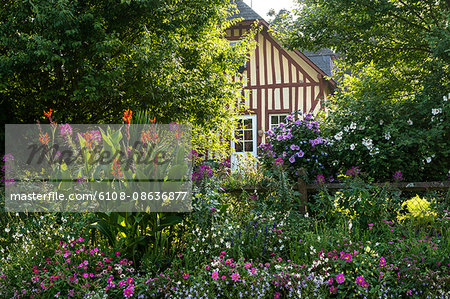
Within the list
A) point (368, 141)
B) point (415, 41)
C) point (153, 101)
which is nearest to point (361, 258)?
point (368, 141)

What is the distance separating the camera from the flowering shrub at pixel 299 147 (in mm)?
5887

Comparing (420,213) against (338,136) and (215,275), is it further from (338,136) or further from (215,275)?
(215,275)

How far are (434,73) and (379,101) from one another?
1008mm

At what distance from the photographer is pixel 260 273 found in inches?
127

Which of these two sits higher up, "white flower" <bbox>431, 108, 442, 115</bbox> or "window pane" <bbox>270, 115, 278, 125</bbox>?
"window pane" <bbox>270, 115, 278, 125</bbox>

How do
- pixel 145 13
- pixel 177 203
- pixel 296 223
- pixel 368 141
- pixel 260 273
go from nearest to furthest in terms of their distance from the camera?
pixel 260 273
pixel 177 203
pixel 296 223
pixel 368 141
pixel 145 13

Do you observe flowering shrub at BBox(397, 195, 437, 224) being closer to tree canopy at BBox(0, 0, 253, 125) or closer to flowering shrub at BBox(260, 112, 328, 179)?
flowering shrub at BBox(260, 112, 328, 179)

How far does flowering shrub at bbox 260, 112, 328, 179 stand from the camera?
5887mm

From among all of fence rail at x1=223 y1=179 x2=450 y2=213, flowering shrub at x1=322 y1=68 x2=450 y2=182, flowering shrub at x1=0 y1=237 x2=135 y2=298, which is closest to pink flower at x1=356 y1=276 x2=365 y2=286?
fence rail at x1=223 y1=179 x2=450 y2=213

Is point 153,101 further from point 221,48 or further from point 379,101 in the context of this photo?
point 379,101

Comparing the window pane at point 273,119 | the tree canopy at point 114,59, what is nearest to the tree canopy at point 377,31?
the tree canopy at point 114,59

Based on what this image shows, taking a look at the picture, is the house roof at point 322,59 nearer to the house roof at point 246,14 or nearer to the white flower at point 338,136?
the house roof at point 246,14

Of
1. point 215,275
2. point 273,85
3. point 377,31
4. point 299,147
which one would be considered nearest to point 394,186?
point 299,147

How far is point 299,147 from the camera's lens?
5977mm
